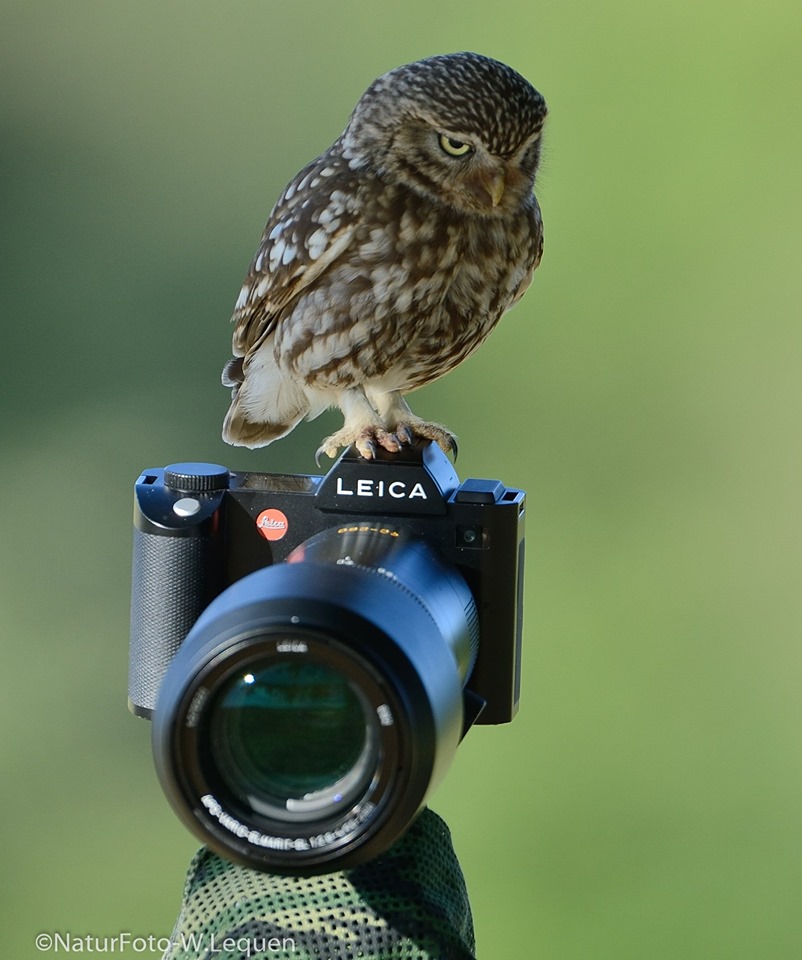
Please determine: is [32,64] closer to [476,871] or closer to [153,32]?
[153,32]

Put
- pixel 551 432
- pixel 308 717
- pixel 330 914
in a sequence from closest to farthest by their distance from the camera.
A: pixel 308 717 < pixel 330 914 < pixel 551 432

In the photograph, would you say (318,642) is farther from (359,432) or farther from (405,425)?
(405,425)

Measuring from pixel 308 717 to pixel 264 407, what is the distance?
835mm

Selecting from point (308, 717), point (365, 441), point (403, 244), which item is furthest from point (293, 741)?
point (403, 244)

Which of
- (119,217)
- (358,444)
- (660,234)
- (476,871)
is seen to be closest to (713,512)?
(660,234)

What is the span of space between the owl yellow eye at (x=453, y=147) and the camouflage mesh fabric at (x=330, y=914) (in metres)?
A: 0.83

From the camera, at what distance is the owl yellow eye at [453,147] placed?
1665mm

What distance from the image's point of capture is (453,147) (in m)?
1.68

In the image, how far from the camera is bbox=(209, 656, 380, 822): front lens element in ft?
3.40

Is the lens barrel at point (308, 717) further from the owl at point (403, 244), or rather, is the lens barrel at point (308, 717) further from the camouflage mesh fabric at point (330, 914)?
the owl at point (403, 244)

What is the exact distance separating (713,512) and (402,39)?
162cm

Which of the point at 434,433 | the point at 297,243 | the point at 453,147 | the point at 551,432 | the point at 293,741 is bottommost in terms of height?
the point at 551,432

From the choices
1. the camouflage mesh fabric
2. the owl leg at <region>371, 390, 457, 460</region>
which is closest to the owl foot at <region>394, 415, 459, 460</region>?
the owl leg at <region>371, 390, 457, 460</region>

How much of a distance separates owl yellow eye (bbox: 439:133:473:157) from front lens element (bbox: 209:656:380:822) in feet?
2.69
